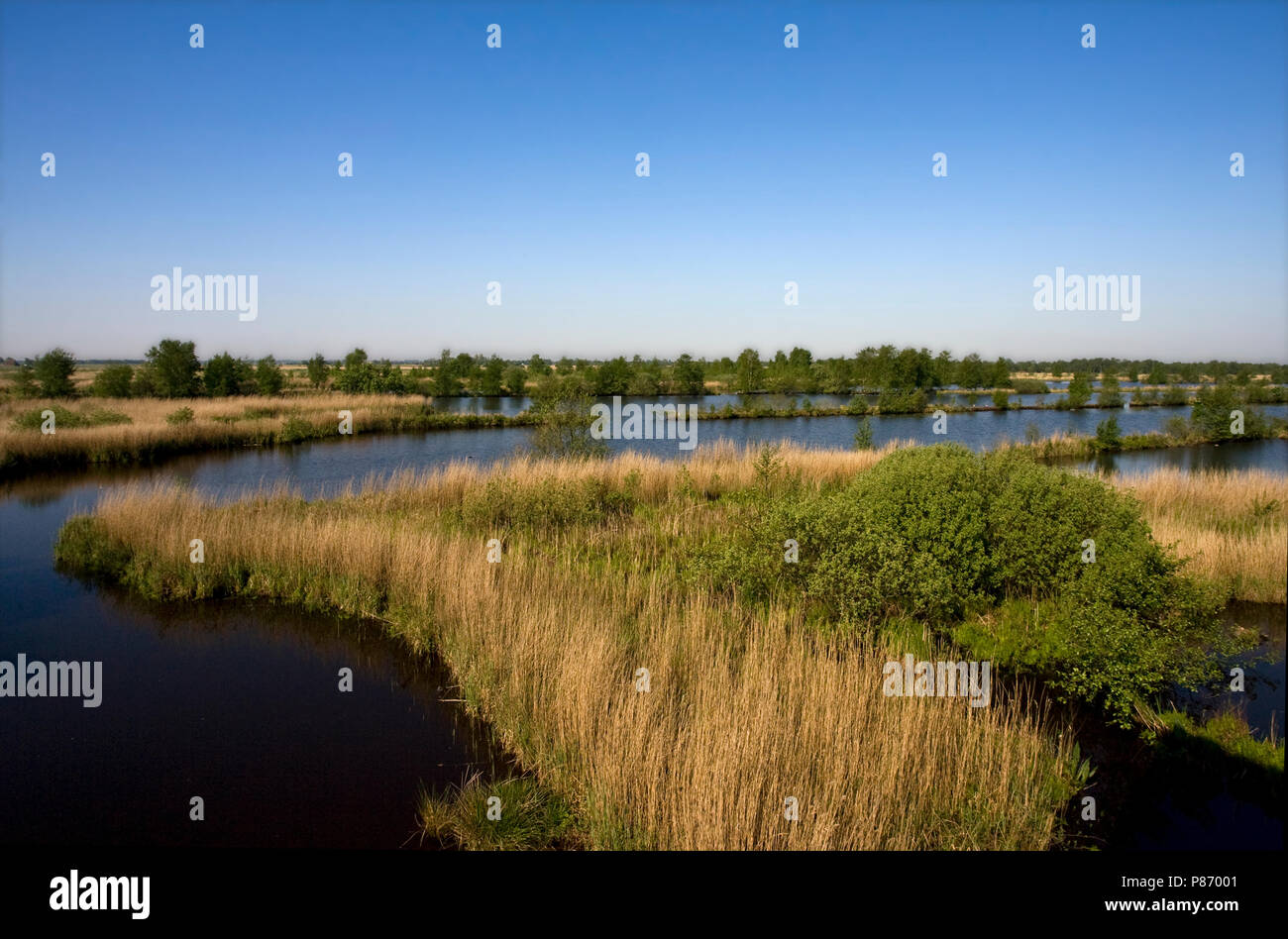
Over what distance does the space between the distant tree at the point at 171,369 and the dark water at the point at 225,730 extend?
32828 millimetres

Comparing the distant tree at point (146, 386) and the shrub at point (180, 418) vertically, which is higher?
the distant tree at point (146, 386)

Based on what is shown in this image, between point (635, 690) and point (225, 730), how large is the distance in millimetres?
3968

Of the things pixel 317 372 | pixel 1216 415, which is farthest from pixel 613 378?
pixel 1216 415

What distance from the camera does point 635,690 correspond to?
494cm

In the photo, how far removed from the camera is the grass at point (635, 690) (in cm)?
388

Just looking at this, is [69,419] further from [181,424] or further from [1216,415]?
[1216,415]

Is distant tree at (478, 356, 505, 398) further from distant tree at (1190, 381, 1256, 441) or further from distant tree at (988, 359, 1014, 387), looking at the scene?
distant tree at (988, 359, 1014, 387)

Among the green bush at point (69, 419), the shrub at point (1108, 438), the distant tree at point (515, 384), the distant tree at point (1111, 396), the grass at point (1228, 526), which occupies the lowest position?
the grass at point (1228, 526)

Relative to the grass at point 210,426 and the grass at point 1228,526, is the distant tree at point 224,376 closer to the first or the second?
the grass at point 210,426

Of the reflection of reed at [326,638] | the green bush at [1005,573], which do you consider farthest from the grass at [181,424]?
the green bush at [1005,573]

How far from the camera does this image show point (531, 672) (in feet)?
19.0
